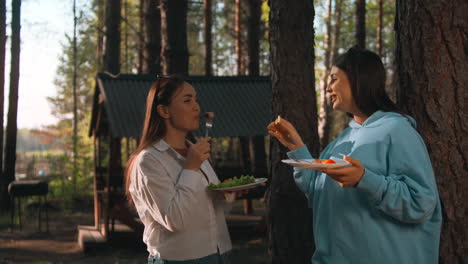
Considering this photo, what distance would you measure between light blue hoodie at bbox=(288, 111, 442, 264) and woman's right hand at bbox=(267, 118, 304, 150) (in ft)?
1.19

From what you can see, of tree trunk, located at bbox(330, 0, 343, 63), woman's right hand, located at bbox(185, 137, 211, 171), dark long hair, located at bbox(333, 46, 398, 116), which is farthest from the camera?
tree trunk, located at bbox(330, 0, 343, 63)

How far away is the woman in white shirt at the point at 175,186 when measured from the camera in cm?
261

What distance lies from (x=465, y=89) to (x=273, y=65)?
271 centimetres

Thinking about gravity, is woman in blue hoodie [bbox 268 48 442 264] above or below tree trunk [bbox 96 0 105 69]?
below

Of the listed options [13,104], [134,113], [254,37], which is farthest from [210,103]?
[13,104]

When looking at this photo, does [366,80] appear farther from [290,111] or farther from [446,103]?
[290,111]

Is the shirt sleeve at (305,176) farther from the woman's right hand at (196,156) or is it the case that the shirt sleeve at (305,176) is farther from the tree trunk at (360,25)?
the tree trunk at (360,25)

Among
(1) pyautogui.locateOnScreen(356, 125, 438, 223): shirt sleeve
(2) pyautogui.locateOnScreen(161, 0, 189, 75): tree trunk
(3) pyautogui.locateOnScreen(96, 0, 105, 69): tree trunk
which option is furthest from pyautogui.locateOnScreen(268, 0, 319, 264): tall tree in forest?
(3) pyautogui.locateOnScreen(96, 0, 105, 69): tree trunk

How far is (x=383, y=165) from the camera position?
7.22 feet

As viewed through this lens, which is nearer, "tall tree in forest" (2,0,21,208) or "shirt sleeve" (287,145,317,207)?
"shirt sleeve" (287,145,317,207)

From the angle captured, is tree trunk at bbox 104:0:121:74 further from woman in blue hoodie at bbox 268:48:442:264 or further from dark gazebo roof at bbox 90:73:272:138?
woman in blue hoodie at bbox 268:48:442:264

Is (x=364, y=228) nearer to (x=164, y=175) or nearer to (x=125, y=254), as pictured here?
(x=164, y=175)

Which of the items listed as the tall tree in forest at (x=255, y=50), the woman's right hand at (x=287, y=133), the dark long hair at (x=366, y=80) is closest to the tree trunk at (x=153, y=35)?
the tall tree in forest at (x=255, y=50)

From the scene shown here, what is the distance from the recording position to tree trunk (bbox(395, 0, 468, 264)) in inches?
114
